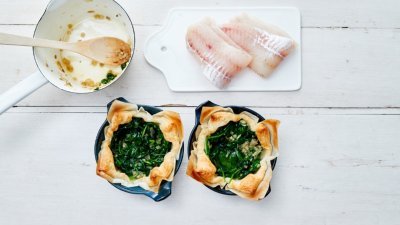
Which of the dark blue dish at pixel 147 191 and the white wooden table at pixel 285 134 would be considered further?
the white wooden table at pixel 285 134

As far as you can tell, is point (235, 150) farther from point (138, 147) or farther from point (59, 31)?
point (59, 31)

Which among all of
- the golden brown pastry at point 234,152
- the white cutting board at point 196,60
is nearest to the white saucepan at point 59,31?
the white cutting board at point 196,60

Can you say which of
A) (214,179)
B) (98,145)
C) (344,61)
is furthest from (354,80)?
(98,145)

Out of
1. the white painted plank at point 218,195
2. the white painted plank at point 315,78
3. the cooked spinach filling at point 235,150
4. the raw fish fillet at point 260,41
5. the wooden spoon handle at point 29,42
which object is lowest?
the white painted plank at point 218,195

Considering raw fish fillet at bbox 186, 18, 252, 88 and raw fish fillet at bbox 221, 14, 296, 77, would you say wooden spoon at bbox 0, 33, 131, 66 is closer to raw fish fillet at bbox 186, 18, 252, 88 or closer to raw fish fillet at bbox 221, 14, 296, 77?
raw fish fillet at bbox 186, 18, 252, 88

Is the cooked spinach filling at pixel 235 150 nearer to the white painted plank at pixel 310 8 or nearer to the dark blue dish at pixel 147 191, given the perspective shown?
the dark blue dish at pixel 147 191

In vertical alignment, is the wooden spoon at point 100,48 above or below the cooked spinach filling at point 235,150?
above

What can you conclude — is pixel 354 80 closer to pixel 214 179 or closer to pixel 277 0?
pixel 277 0
